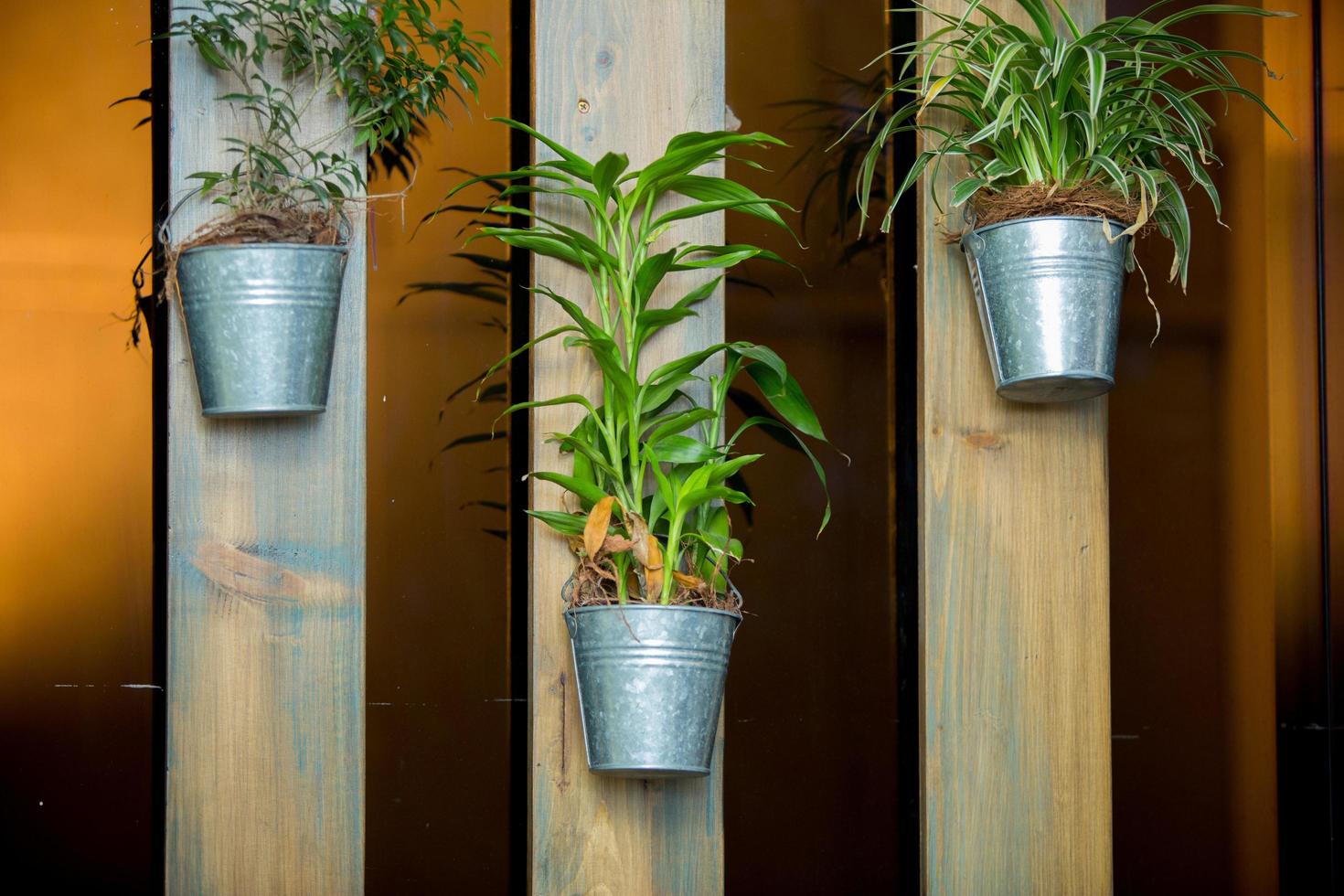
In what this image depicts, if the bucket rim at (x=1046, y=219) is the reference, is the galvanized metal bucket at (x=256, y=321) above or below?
below

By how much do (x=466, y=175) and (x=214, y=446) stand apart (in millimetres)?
469

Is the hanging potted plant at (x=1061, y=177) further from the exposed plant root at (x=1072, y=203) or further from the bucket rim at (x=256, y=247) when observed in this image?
the bucket rim at (x=256, y=247)

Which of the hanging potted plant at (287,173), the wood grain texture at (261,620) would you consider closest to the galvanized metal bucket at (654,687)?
the wood grain texture at (261,620)

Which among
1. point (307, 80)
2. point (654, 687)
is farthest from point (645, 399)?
point (307, 80)

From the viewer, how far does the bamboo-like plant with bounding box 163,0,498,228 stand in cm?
169

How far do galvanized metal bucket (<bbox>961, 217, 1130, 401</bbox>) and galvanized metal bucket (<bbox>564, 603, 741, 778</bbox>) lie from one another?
1.45 feet

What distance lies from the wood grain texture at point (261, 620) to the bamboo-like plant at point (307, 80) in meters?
0.03

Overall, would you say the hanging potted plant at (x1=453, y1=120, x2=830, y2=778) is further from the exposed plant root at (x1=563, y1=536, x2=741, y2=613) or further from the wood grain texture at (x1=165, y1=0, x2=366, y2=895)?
the wood grain texture at (x1=165, y1=0, x2=366, y2=895)

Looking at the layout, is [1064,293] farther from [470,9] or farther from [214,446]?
[214,446]

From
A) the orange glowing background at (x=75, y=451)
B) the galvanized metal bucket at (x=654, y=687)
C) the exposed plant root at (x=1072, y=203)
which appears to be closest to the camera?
the galvanized metal bucket at (x=654, y=687)

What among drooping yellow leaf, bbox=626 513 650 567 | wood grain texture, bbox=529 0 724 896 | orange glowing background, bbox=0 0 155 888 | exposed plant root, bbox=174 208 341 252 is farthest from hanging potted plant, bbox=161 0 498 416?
drooping yellow leaf, bbox=626 513 650 567

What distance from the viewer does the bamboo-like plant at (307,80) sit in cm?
169

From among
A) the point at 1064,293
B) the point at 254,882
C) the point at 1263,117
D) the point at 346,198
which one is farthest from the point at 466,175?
the point at 1263,117

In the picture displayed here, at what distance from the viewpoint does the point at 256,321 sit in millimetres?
1595
